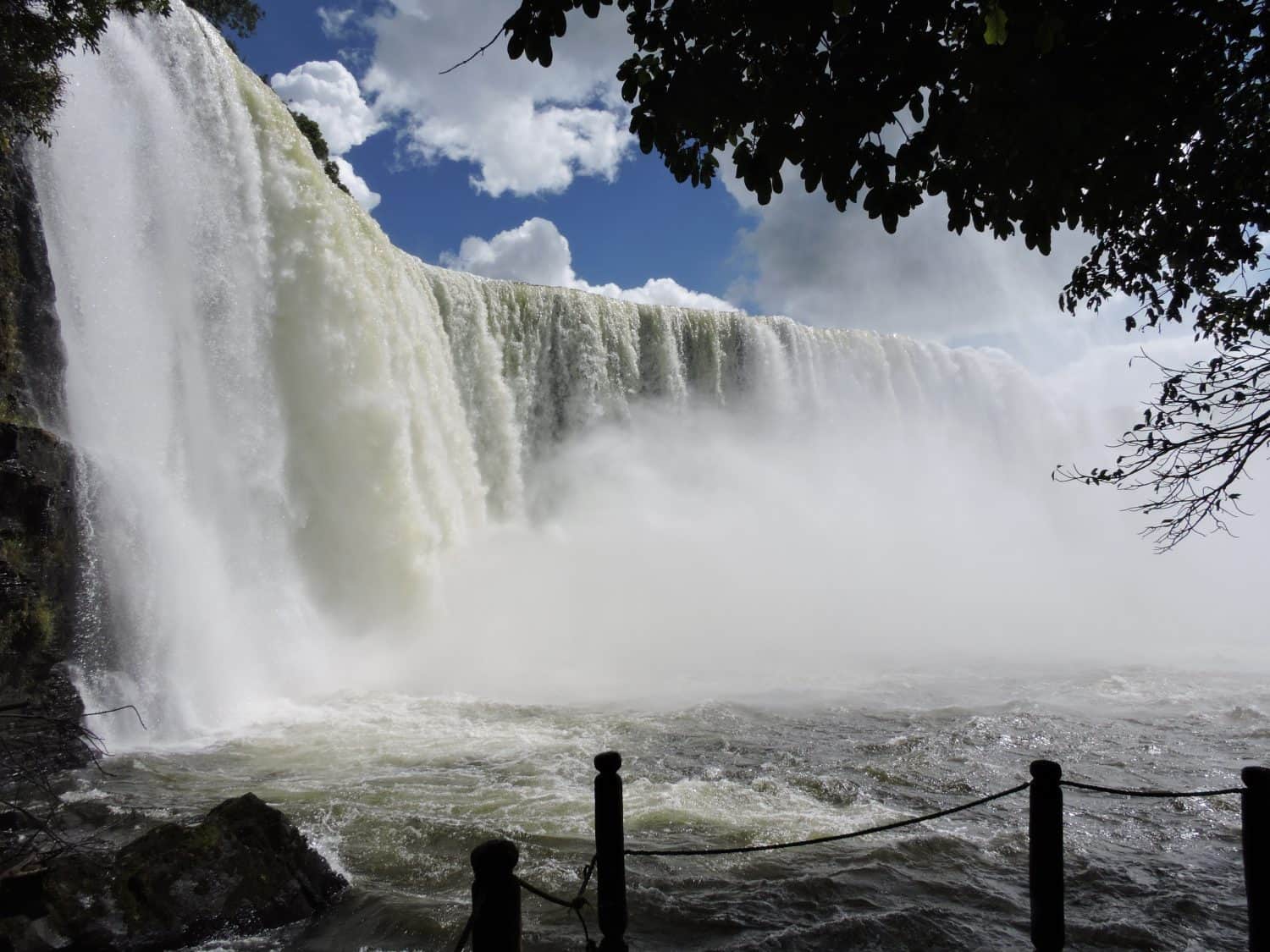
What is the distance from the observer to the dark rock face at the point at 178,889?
169 inches

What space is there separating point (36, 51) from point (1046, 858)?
1132 cm

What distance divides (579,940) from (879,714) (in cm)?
705

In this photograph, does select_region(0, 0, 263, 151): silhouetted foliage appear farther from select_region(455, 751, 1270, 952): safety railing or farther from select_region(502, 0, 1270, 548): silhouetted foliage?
select_region(455, 751, 1270, 952): safety railing

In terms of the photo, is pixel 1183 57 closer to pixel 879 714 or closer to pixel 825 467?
pixel 879 714

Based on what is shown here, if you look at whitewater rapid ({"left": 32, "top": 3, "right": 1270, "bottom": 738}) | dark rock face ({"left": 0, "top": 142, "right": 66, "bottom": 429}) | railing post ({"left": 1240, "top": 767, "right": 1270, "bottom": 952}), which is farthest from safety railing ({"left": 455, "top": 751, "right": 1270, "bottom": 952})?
dark rock face ({"left": 0, "top": 142, "right": 66, "bottom": 429})

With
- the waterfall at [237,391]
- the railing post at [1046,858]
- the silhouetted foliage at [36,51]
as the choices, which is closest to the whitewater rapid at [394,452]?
the waterfall at [237,391]

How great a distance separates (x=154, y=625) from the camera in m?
9.55

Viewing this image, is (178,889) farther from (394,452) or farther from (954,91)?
(394,452)

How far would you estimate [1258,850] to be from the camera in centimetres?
340

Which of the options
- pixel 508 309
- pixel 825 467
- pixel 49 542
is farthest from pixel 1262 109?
pixel 825 467

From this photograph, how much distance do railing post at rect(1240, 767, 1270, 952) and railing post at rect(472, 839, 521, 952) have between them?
9.37 ft

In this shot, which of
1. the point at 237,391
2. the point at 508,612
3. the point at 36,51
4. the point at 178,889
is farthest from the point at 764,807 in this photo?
the point at 36,51

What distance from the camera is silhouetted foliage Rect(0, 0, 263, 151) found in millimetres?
8695

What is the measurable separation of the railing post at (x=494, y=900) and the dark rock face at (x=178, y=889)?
9.18ft
